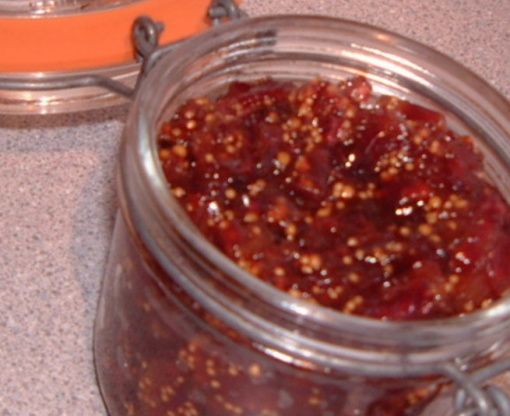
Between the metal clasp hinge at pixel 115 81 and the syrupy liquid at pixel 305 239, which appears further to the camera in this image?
the metal clasp hinge at pixel 115 81

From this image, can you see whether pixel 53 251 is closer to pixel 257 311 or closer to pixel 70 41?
pixel 70 41

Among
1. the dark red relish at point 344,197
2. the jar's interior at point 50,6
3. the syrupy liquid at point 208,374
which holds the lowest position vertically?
the syrupy liquid at point 208,374

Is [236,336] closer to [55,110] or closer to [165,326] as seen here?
[165,326]

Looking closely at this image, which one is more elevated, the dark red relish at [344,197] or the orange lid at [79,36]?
the dark red relish at [344,197]

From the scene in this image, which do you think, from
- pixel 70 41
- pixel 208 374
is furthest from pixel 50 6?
pixel 208 374

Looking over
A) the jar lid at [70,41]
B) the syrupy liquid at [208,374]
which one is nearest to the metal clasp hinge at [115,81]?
the jar lid at [70,41]

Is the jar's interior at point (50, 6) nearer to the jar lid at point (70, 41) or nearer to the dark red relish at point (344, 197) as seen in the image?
the jar lid at point (70, 41)
